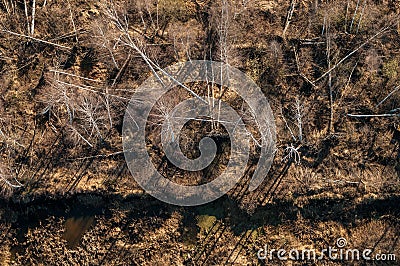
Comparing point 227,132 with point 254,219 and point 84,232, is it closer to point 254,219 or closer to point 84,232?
point 254,219

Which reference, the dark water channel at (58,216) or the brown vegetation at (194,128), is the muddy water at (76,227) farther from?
the brown vegetation at (194,128)

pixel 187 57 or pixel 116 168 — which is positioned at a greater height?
pixel 187 57

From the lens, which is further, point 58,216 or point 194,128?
point 194,128

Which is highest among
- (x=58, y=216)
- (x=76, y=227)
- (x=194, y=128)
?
(x=194, y=128)

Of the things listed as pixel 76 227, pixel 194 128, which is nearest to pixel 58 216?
pixel 76 227

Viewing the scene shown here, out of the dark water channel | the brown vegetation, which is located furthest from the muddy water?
the brown vegetation

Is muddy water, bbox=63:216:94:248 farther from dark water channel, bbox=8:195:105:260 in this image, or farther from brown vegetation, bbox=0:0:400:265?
brown vegetation, bbox=0:0:400:265

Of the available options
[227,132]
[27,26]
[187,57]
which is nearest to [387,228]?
[227,132]

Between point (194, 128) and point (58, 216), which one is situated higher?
point (194, 128)

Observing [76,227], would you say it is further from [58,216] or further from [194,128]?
[194,128]

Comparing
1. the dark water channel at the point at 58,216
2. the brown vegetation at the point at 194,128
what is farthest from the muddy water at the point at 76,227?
the brown vegetation at the point at 194,128

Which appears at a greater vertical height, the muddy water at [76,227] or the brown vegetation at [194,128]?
the brown vegetation at [194,128]
